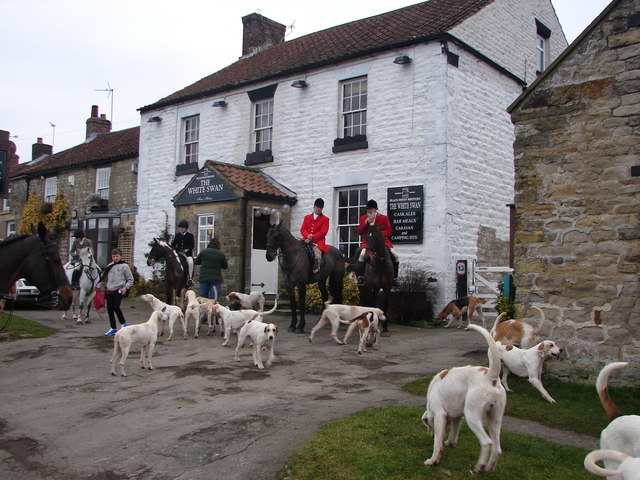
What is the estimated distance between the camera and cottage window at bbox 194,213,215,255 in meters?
17.1

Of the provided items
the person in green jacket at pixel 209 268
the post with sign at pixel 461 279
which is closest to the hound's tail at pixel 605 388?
the person in green jacket at pixel 209 268

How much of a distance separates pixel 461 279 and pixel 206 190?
7.88 meters

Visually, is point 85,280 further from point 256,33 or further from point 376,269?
point 256,33

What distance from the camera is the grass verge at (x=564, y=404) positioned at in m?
6.12

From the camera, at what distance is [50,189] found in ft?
92.0

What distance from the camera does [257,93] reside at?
61.9 ft

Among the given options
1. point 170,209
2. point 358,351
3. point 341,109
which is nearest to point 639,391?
point 358,351

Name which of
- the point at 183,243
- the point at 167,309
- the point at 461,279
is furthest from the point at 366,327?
the point at 183,243

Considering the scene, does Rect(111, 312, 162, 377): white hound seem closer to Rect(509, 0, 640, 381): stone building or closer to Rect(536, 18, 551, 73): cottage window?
Rect(509, 0, 640, 381): stone building

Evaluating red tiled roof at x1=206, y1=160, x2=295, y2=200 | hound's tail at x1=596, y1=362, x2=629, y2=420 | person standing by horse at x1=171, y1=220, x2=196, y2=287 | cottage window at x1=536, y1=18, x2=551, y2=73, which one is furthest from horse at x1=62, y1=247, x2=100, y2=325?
cottage window at x1=536, y1=18, x2=551, y2=73

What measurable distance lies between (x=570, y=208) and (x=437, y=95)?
7.74 m

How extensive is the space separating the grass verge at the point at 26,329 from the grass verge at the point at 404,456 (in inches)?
331

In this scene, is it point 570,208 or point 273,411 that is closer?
point 273,411

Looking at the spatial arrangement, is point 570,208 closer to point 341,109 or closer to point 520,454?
point 520,454
